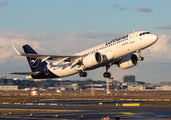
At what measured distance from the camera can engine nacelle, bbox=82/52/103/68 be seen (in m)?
52.1

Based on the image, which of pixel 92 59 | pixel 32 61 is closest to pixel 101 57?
pixel 92 59

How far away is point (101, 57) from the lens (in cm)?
5178

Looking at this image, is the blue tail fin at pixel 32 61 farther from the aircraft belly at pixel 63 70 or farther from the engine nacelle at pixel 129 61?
the engine nacelle at pixel 129 61

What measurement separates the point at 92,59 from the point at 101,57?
179 cm

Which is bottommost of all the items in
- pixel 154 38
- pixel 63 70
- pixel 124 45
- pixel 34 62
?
pixel 63 70

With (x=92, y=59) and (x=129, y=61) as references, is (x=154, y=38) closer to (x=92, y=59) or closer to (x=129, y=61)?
(x=129, y=61)

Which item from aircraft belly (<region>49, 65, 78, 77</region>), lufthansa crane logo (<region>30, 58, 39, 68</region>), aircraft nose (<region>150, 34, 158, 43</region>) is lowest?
aircraft belly (<region>49, 65, 78, 77</region>)

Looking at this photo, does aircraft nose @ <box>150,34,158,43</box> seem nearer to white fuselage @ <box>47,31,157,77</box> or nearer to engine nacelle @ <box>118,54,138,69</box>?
white fuselage @ <box>47,31,157,77</box>

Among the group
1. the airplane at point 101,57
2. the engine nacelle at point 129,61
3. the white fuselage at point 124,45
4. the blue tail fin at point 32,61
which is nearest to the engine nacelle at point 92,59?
the airplane at point 101,57

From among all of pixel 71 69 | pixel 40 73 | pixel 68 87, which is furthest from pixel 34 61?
pixel 68 87

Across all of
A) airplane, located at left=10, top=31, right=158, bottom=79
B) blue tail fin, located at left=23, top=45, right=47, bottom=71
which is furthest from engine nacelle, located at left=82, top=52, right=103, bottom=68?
blue tail fin, located at left=23, top=45, right=47, bottom=71

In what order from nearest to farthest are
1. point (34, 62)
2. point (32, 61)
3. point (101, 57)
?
point (101, 57) < point (34, 62) < point (32, 61)

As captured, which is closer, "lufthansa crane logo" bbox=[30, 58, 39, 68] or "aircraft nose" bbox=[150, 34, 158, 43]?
"aircraft nose" bbox=[150, 34, 158, 43]

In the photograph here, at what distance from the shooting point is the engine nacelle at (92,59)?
52.1m
